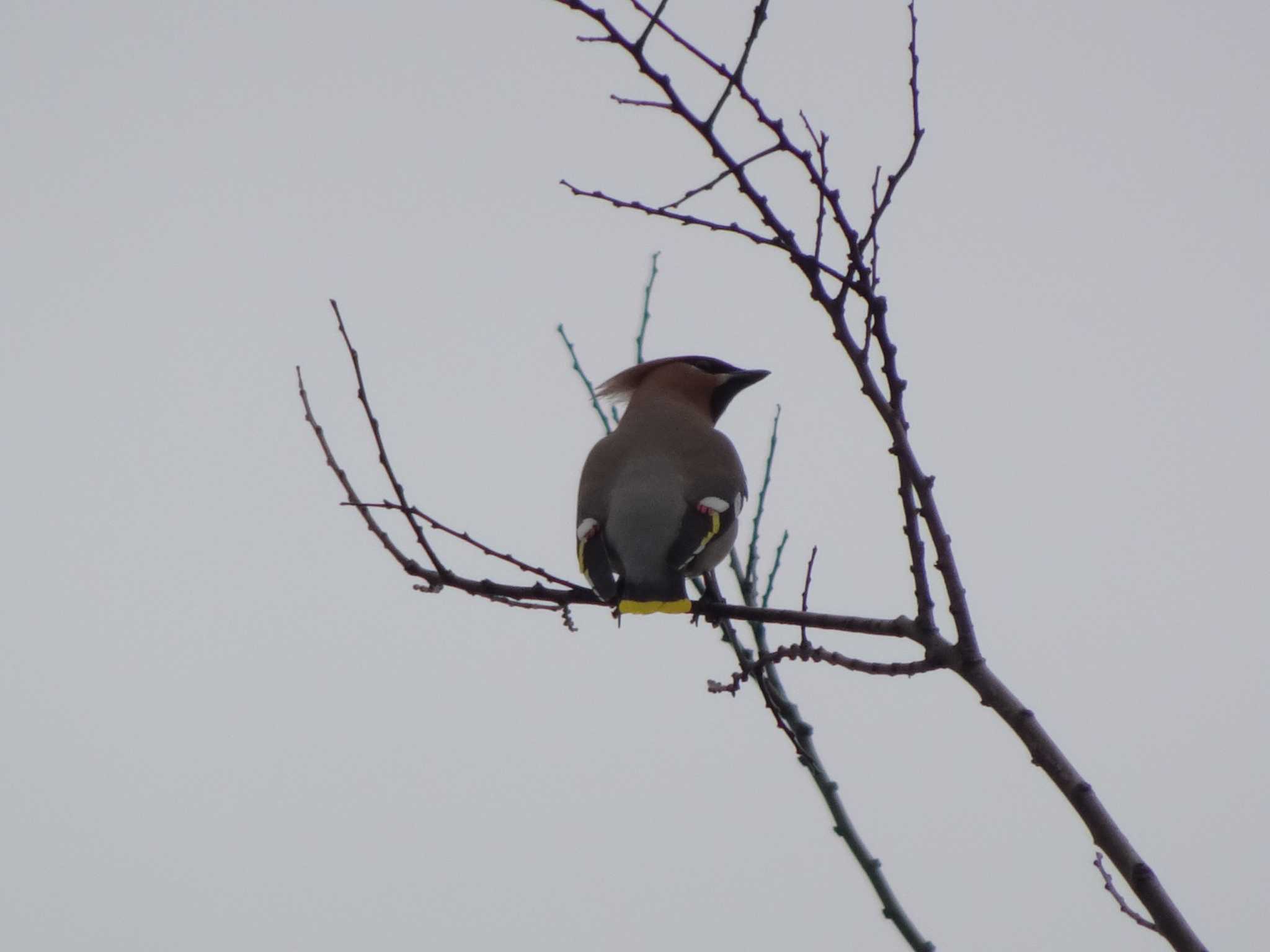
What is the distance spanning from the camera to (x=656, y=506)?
4199mm

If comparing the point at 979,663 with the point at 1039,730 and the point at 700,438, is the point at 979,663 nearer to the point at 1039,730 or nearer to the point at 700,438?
the point at 1039,730

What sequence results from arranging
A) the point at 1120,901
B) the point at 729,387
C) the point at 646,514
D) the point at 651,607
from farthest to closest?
the point at 729,387 → the point at 646,514 → the point at 651,607 → the point at 1120,901

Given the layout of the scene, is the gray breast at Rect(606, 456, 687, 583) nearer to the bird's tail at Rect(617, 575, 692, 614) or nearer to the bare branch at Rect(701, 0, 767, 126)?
the bird's tail at Rect(617, 575, 692, 614)

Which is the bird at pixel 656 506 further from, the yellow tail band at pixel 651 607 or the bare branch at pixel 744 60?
the bare branch at pixel 744 60

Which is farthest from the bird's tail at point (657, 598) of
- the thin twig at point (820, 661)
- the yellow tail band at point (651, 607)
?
the thin twig at point (820, 661)

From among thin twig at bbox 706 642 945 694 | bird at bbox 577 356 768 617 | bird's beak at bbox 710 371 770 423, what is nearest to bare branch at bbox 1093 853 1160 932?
thin twig at bbox 706 642 945 694

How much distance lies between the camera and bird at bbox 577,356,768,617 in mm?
3939

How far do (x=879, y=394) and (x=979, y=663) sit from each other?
41 centimetres

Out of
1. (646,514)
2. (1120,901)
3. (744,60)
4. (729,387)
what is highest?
(729,387)

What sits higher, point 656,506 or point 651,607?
point 656,506

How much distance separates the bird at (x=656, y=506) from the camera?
3939mm

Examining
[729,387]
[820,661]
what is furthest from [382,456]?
[729,387]

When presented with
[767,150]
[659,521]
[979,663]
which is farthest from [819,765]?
[659,521]

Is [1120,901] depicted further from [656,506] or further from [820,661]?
[656,506]
